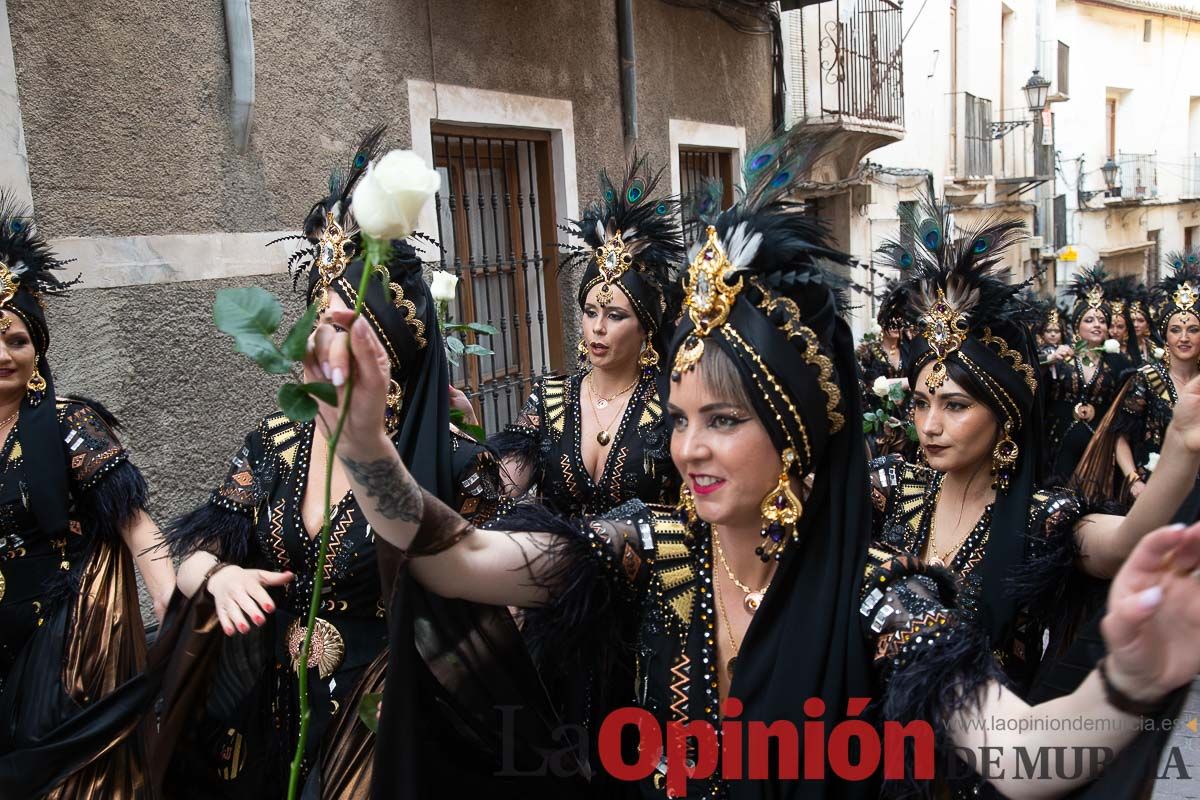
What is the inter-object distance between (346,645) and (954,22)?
1817 cm

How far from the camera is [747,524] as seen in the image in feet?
7.03

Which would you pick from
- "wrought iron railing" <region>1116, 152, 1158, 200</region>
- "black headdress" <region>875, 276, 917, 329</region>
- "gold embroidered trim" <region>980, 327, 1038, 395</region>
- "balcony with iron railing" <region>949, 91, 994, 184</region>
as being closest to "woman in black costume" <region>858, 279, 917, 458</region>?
"black headdress" <region>875, 276, 917, 329</region>

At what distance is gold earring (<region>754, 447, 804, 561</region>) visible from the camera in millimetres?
2012

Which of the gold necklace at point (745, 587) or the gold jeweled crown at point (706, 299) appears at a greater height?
the gold jeweled crown at point (706, 299)

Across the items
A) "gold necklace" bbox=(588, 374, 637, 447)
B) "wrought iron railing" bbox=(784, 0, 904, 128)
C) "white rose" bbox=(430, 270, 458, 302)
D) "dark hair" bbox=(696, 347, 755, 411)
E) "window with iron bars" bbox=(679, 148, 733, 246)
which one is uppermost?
"wrought iron railing" bbox=(784, 0, 904, 128)

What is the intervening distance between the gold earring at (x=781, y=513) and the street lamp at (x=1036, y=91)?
18.4m

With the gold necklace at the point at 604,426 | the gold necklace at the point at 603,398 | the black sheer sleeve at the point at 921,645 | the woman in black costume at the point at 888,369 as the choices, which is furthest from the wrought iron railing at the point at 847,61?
the black sheer sleeve at the point at 921,645

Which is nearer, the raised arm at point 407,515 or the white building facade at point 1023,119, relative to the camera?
the raised arm at point 407,515

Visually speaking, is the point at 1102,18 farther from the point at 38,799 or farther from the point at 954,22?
the point at 38,799

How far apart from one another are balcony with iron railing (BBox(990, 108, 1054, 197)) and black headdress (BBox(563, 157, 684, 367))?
1719 cm

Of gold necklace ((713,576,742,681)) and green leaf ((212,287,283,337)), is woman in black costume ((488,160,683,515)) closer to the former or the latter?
gold necklace ((713,576,742,681))

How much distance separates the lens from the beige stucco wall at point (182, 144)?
4.42 metres

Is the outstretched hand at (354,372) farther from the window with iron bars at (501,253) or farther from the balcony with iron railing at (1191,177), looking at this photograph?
the balcony with iron railing at (1191,177)

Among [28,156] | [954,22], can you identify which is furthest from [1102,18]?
[28,156]
